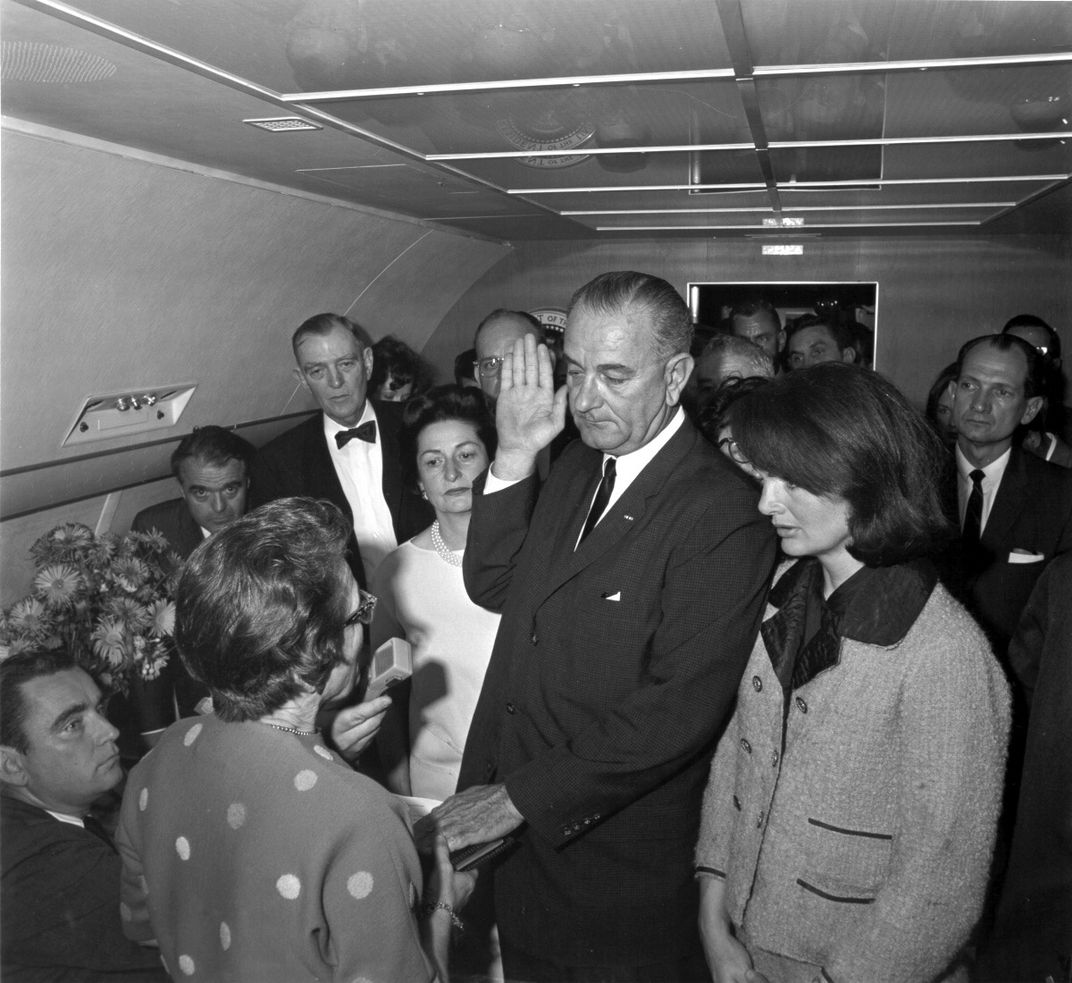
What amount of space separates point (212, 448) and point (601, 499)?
1.43 meters

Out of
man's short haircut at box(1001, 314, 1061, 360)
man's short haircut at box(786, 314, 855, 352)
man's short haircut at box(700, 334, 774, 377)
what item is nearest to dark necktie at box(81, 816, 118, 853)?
man's short haircut at box(700, 334, 774, 377)

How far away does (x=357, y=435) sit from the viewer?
2859 mm

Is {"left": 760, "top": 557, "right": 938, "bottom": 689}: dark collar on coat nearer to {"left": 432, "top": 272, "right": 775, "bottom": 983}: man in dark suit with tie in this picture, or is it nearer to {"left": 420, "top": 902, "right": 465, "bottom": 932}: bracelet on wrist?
{"left": 432, "top": 272, "right": 775, "bottom": 983}: man in dark suit with tie

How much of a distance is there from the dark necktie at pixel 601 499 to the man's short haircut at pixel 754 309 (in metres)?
1.87

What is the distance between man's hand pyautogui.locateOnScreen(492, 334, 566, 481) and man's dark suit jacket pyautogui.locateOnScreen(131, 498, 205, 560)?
52.2 inches

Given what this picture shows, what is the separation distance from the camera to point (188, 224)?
2178 mm

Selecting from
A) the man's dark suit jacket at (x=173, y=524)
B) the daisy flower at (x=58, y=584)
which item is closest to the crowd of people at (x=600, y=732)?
the daisy flower at (x=58, y=584)

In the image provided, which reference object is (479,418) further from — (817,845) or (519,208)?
(817,845)

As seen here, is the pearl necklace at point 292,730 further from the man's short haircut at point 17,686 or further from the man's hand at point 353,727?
the man's short haircut at point 17,686

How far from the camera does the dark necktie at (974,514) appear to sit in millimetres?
2750

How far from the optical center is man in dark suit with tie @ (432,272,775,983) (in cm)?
160

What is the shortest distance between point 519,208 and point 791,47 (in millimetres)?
1765

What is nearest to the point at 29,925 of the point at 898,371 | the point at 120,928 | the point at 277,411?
the point at 120,928

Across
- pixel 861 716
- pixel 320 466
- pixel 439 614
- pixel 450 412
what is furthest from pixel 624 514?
pixel 320 466
